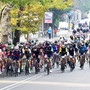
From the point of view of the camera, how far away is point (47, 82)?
2333 centimetres

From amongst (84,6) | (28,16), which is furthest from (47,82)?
(84,6)

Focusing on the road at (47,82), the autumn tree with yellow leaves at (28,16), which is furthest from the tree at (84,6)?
the road at (47,82)

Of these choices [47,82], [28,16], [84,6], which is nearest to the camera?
[47,82]

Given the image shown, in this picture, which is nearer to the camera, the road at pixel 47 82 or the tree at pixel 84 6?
the road at pixel 47 82

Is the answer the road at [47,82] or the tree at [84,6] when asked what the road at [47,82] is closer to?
the road at [47,82]

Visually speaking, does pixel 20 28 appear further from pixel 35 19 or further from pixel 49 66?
pixel 49 66

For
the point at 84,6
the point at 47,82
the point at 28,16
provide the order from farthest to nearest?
the point at 84,6, the point at 28,16, the point at 47,82

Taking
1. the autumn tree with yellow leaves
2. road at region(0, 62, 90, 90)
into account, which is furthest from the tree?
road at region(0, 62, 90, 90)

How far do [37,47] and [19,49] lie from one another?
174 cm

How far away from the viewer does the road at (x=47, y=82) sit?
2102 cm

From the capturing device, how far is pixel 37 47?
28.8 meters

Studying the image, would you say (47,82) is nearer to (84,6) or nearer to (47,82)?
(47,82)

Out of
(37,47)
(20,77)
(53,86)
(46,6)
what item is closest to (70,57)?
(37,47)

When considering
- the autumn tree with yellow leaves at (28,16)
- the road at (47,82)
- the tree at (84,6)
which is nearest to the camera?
the road at (47,82)
